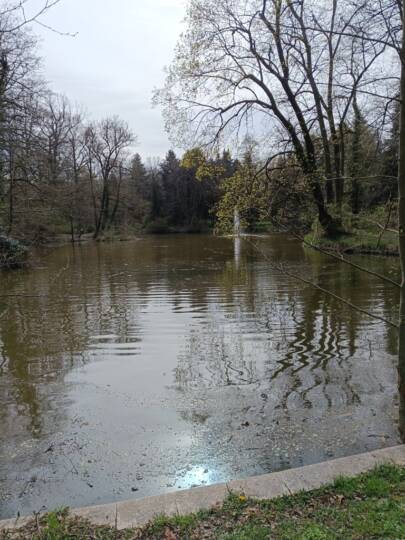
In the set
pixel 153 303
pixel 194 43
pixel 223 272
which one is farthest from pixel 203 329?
pixel 194 43

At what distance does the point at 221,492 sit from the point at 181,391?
2.62 meters

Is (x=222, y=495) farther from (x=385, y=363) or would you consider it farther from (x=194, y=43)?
(x=194, y=43)

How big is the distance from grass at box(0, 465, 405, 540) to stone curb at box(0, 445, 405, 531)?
0.07 m

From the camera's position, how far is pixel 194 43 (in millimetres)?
17156

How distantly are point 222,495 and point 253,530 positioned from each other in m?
0.41

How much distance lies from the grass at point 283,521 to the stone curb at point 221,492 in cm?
7

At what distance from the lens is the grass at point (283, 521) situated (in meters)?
2.29

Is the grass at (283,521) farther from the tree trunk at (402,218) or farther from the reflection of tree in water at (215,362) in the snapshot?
the reflection of tree in water at (215,362)

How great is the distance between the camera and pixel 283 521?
242 centimetres

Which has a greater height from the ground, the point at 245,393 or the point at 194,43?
the point at 194,43

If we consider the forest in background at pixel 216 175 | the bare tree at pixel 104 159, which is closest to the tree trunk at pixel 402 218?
the forest in background at pixel 216 175

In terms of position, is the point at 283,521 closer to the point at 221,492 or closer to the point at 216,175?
the point at 221,492

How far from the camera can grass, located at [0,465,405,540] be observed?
2.29 metres

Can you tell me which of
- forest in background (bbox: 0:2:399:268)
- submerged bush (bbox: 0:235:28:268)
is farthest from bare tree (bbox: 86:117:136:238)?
submerged bush (bbox: 0:235:28:268)
